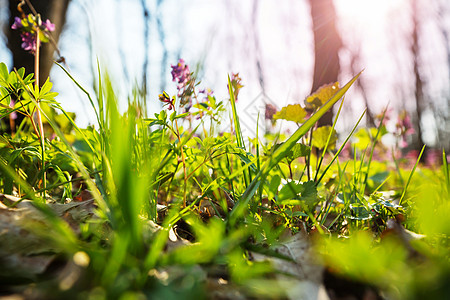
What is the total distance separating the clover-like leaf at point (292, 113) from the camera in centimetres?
94

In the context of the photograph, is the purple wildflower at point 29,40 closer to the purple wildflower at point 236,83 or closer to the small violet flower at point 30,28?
the small violet flower at point 30,28

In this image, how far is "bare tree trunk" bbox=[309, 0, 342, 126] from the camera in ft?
7.90

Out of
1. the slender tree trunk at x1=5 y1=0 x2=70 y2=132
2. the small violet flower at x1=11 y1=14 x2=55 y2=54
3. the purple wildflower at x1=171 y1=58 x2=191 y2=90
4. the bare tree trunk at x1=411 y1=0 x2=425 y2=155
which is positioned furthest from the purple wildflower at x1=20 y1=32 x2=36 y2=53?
the bare tree trunk at x1=411 y1=0 x2=425 y2=155

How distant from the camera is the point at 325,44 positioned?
8.80ft

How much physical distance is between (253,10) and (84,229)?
9.32 m

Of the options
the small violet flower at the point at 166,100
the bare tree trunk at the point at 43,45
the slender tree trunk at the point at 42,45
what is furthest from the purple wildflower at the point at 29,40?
the bare tree trunk at the point at 43,45

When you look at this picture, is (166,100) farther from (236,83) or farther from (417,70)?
(417,70)

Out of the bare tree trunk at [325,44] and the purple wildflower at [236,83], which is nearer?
the purple wildflower at [236,83]

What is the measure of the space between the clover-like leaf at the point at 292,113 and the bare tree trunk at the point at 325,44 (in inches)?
48.6

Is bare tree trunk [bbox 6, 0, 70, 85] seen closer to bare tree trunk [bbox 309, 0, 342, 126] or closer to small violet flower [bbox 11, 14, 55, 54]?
small violet flower [bbox 11, 14, 55, 54]

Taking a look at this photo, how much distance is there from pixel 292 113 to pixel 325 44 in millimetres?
2097

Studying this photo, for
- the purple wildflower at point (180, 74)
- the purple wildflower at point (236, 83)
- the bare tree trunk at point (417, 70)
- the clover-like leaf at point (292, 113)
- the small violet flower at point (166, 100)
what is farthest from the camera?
the bare tree trunk at point (417, 70)

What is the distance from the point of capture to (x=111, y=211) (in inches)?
18.0

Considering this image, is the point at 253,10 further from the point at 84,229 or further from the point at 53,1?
the point at 84,229
